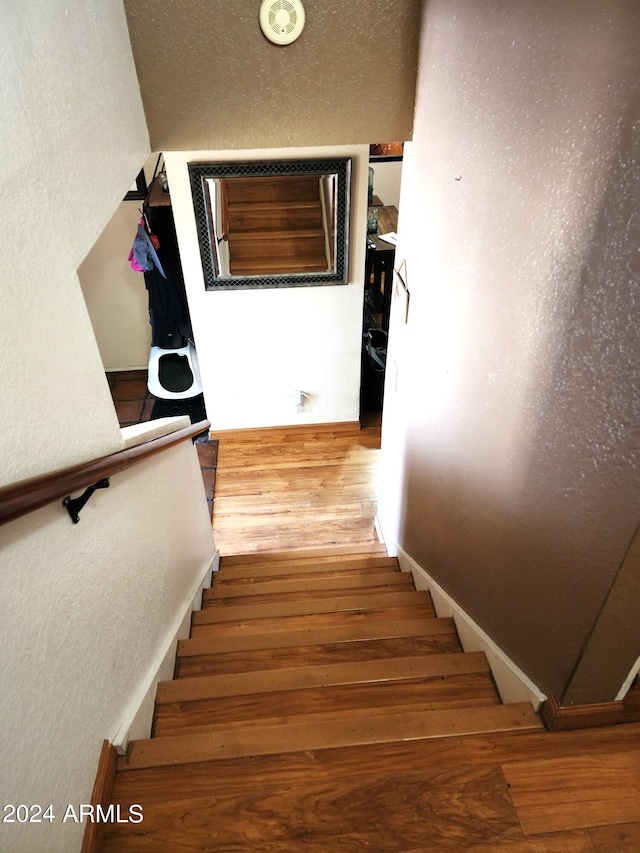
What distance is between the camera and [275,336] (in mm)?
3711

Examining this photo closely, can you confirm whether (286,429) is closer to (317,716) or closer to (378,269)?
(378,269)

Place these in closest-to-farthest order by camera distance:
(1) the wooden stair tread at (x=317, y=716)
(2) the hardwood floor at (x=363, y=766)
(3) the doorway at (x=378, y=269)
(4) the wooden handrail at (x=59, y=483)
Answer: (4) the wooden handrail at (x=59, y=483) < (2) the hardwood floor at (x=363, y=766) < (1) the wooden stair tread at (x=317, y=716) < (3) the doorway at (x=378, y=269)

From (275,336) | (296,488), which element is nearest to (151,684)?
(296,488)

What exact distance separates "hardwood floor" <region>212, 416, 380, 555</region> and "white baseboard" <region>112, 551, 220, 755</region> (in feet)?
3.90

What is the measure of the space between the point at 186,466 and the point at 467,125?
61.8 inches

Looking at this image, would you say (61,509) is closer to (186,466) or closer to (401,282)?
(186,466)

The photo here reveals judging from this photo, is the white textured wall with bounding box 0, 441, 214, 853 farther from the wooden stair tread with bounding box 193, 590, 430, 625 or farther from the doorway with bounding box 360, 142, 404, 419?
the doorway with bounding box 360, 142, 404, 419

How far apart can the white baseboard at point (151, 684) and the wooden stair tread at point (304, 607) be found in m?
0.10

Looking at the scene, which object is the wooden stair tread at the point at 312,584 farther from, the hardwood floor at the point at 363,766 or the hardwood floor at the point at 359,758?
the hardwood floor at the point at 363,766

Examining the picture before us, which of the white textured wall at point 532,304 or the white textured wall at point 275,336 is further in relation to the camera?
the white textured wall at point 275,336

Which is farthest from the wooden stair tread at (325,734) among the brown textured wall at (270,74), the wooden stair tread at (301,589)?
the brown textured wall at (270,74)

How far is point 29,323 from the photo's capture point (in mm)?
1026

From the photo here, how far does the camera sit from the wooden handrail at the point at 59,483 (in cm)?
85

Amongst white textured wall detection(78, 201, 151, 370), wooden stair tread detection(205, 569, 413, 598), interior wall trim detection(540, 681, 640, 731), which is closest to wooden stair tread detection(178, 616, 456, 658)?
wooden stair tread detection(205, 569, 413, 598)
